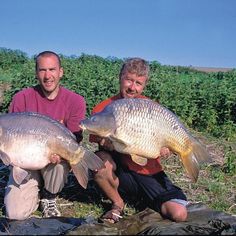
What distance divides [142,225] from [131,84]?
3.84 feet

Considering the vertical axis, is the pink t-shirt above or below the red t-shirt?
above

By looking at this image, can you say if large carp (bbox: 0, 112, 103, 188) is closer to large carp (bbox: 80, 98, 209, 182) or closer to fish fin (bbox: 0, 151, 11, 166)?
fish fin (bbox: 0, 151, 11, 166)

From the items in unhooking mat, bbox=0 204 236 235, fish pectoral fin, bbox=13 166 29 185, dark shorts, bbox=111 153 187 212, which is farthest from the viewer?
dark shorts, bbox=111 153 187 212

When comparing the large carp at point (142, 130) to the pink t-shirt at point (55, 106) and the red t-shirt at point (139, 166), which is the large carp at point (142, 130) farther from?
the pink t-shirt at point (55, 106)

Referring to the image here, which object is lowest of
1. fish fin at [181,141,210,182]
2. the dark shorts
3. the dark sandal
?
the dark sandal

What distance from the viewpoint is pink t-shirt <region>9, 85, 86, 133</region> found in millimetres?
4246

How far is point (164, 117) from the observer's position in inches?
145

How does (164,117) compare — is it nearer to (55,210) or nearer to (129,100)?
(129,100)

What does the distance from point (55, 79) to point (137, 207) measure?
143cm

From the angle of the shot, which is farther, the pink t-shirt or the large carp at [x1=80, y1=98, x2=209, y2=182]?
the pink t-shirt

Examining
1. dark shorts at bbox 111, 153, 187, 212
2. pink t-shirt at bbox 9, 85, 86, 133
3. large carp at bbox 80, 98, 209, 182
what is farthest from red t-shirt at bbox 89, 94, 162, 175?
large carp at bbox 80, 98, 209, 182

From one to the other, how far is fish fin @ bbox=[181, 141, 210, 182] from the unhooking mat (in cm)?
40

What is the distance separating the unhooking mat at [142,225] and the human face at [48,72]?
3.79 ft

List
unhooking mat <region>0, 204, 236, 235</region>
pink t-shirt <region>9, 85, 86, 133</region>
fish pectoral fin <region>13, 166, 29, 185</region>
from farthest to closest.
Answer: pink t-shirt <region>9, 85, 86, 133</region>, fish pectoral fin <region>13, 166, 29, 185</region>, unhooking mat <region>0, 204, 236, 235</region>
